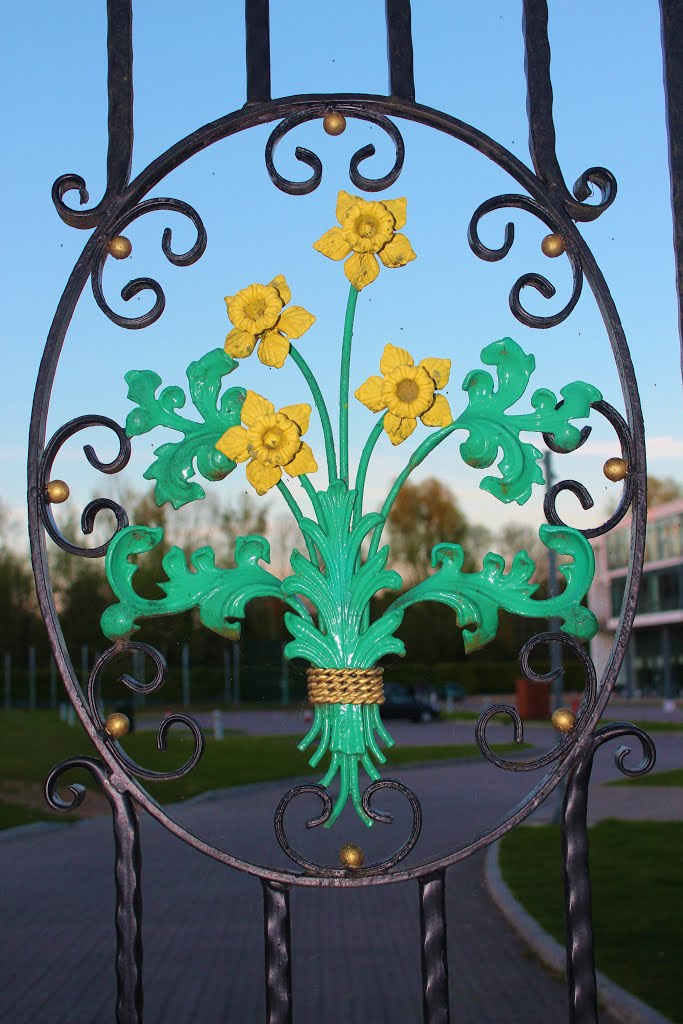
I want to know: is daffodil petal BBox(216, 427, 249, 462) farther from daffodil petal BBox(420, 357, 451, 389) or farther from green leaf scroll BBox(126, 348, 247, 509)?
daffodil petal BBox(420, 357, 451, 389)

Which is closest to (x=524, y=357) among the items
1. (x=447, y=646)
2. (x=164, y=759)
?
(x=447, y=646)

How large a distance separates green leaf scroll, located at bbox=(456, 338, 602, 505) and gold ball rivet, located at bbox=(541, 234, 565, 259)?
0.67 feet

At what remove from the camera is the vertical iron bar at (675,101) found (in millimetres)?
2178

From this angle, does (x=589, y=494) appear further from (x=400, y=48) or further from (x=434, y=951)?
(x=400, y=48)

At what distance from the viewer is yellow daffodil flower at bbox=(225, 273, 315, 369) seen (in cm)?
207

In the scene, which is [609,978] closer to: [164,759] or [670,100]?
[670,100]

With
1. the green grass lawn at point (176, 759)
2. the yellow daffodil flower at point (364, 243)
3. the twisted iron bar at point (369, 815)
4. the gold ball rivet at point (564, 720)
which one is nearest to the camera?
the twisted iron bar at point (369, 815)

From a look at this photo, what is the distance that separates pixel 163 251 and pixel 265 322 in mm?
269

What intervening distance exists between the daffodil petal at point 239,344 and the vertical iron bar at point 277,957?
3.08 feet

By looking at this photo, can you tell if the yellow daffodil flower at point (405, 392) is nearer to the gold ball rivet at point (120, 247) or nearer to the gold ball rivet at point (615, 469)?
the gold ball rivet at point (615, 469)

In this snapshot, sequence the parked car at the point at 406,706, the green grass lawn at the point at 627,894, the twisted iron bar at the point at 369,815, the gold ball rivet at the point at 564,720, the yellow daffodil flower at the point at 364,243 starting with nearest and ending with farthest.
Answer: the twisted iron bar at the point at 369,815 < the gold ball rivet at the point at 564,720 < the yellow daffodil flower at the point at 364,243 < the green grass lawn at the point at 627,894 < the parked car at the point at 406,706

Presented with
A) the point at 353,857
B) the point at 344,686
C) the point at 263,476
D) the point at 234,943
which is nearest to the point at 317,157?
the point at 263,476

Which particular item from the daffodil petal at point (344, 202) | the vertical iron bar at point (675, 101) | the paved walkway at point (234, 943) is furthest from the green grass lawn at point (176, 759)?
the vertical iron bar at point (675, 101)

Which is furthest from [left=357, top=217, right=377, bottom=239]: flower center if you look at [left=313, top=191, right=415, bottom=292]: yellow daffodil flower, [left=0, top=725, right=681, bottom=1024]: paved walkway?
[left=0, top=725, right=681, bottom=1024]: paved walkway
